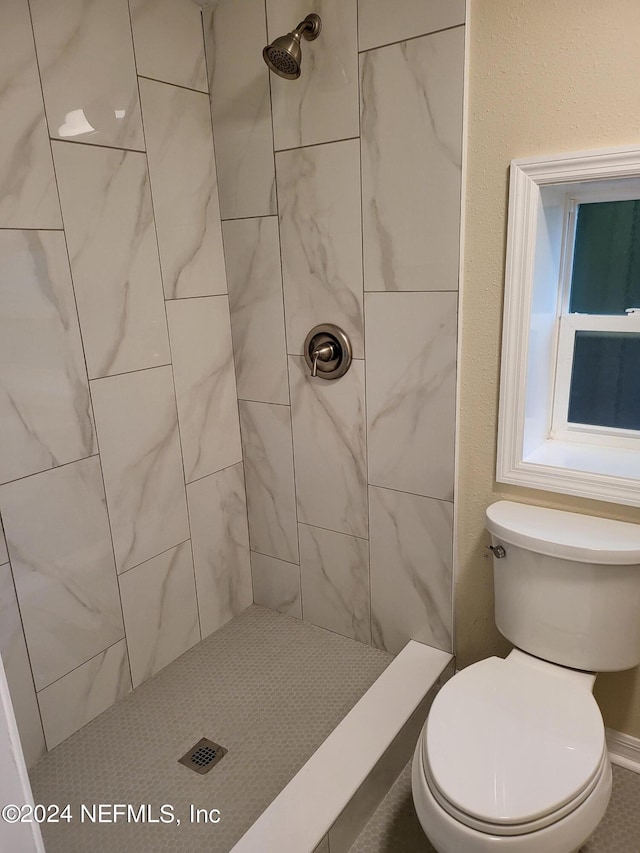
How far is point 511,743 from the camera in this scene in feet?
4.24

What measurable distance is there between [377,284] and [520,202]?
454mm

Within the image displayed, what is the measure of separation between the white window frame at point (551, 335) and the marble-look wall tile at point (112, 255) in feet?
3.51

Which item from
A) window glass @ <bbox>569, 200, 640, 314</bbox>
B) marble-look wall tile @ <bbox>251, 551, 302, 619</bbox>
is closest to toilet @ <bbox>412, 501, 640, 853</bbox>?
window glass @ <bbox>569, 200, 640, 314</bbox>

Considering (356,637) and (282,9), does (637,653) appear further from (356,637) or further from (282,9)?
(282,9)

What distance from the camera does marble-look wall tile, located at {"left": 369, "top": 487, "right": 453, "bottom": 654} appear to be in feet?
6.25

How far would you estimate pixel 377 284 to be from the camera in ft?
5.92

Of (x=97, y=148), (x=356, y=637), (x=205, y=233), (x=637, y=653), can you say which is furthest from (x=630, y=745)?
(x=97, y=148)

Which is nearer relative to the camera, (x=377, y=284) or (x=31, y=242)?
(x=31, y=242)

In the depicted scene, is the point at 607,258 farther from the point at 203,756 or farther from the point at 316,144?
the point at 203,756

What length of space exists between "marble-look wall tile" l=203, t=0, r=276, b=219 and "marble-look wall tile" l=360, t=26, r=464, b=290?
0.36 meters

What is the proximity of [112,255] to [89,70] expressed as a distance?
48cm

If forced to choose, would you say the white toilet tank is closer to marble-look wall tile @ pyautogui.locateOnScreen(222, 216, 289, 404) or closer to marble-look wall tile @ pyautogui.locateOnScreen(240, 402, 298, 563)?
marble-look wall tile @ pyautogui.locateOnScreen(240, 402, 298, 563)

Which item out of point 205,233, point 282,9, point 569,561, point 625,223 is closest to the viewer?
point 569,561

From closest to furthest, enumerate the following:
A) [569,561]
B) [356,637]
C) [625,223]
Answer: [569,561] < [625,223] < [356,637]
